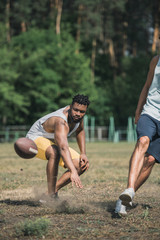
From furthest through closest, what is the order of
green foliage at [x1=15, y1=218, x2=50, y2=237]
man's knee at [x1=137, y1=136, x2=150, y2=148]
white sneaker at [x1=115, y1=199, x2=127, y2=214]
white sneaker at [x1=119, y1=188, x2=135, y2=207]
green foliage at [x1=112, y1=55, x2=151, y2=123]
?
green foliage at [x1=112, y1=55, x2=151, y2=123], man's knee at [x1=137, y1=136, x2=150, y2=148], white sneaker at [x1=115, y1=199, x2=127, y2=214], white sneaker at [x1=119, y1=188, x2=135, y2=207], green foliage at [x1=15, y1=218, x2=50, y2=237]

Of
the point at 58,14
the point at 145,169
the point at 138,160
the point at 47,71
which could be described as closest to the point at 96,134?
the point at 47,71

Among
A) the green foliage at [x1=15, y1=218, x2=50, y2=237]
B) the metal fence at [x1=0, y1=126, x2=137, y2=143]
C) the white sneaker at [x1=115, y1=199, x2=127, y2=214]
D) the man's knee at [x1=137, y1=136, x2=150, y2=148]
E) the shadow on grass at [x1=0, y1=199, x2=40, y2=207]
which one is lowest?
the metal fence at [x1=0, y1=126, x2=137, y2=143]

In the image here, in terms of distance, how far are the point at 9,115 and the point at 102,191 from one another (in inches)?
1223

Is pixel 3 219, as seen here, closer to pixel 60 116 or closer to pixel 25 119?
pixel 60 116

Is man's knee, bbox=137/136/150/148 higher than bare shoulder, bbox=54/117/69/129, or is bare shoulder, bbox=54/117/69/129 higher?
bare shoulder, bbox=54/117/69/129

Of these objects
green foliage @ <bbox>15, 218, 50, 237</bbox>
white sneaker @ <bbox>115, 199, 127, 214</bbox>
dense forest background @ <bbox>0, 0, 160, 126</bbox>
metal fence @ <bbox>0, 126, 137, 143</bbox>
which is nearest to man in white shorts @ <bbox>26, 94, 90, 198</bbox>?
white sneaker @ <bbox>115, 199, 127, 214</bbox>

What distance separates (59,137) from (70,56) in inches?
1455

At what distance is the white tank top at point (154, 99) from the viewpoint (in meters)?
5.48

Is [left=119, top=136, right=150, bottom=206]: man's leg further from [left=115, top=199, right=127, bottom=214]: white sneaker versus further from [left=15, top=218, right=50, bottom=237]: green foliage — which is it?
[left=15, top=218, right=50, bottom=237]: green foliage

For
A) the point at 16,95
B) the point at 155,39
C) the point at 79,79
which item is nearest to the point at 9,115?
the point at 16,95

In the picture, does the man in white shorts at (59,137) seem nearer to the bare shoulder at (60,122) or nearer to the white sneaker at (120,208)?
the bare shoulder at (60,122)

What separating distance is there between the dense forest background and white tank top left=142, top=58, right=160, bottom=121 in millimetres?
29408

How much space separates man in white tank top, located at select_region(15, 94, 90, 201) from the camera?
575 centimetres

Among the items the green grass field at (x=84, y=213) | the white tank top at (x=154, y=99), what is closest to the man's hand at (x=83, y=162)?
the green grass field at (x=84, y=213)
